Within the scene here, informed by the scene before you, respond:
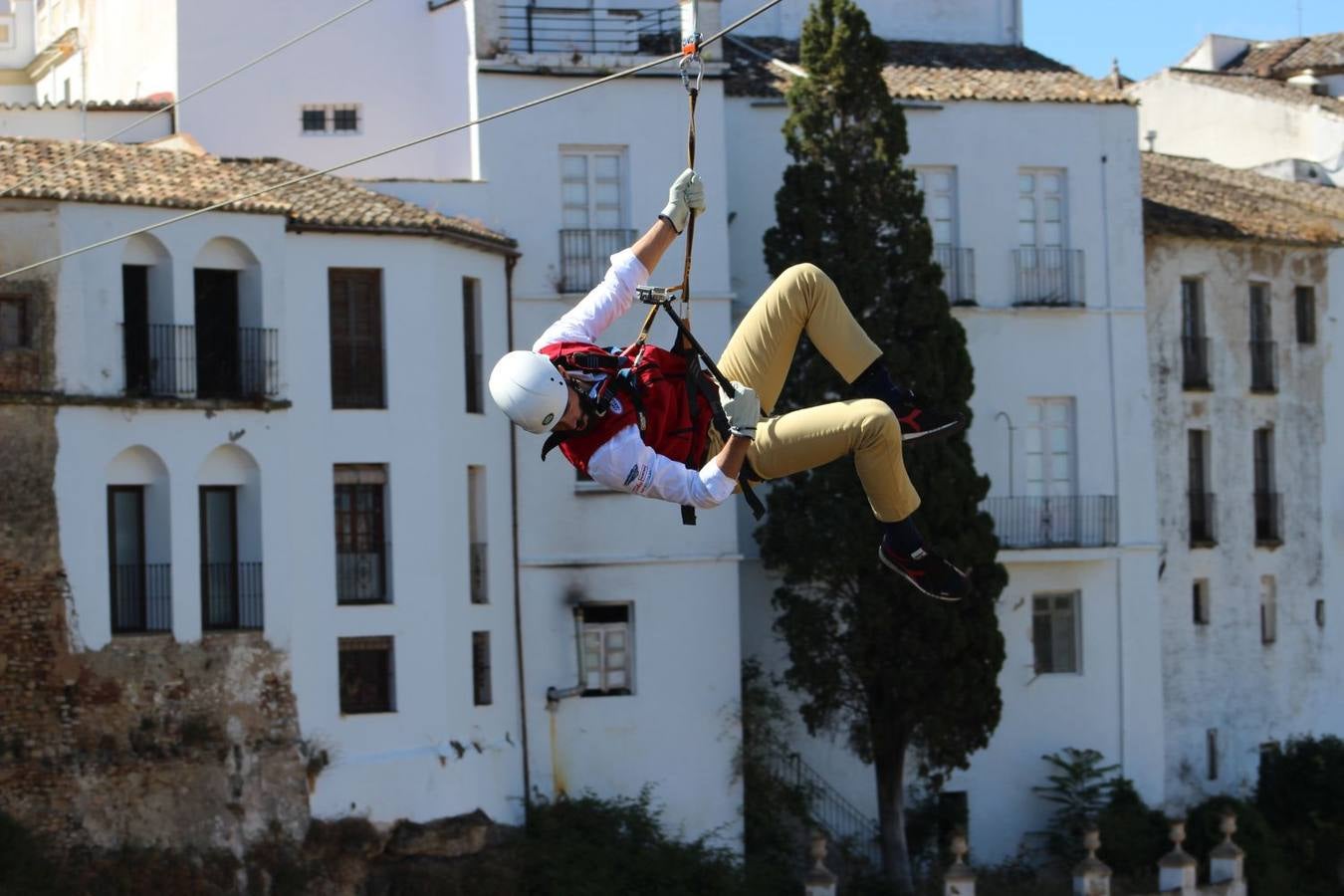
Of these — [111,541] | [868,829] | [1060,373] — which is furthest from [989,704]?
[111,541]

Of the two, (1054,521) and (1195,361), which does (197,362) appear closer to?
(1054,521)

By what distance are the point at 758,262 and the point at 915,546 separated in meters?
25.7

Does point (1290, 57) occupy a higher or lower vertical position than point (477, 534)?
higher

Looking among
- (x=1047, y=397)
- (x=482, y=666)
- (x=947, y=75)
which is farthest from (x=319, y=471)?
(x=947, y=75)

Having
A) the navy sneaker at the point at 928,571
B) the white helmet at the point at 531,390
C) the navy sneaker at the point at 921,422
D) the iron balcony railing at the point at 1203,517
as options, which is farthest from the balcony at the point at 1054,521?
the white helmet at the point at 531,390

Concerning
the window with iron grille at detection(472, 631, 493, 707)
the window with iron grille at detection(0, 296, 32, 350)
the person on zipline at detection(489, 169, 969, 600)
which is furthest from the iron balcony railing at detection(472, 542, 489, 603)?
the person on zipline at detection(489, 169, 969, 600)

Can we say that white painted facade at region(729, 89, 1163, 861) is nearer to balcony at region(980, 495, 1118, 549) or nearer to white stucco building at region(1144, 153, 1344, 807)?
balcony at region(980, 495, 1118, 549)

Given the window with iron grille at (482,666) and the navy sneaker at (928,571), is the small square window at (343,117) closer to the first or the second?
the window with iron grille at (482,666)

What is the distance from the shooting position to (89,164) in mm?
35719

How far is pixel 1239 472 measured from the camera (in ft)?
157

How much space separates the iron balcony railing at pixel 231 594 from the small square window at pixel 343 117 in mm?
10647

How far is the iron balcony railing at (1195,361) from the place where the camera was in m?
46.9

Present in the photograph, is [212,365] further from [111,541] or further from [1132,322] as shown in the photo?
[1132,322]

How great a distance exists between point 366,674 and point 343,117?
1135cm
